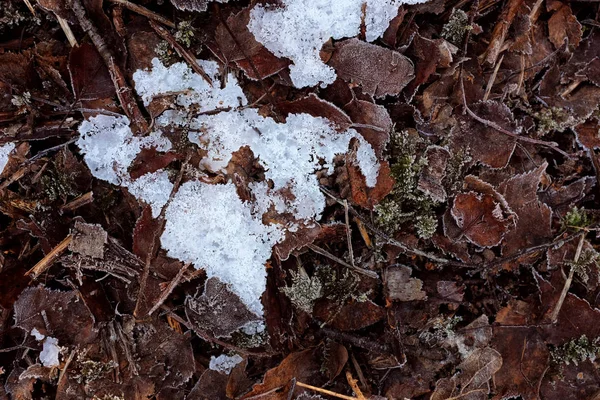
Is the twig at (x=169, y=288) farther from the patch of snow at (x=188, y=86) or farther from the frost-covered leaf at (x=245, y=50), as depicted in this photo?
the frost-covered leaf at (x=245, y=50)

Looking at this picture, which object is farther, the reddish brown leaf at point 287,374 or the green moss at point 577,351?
the green moss at point 577,351

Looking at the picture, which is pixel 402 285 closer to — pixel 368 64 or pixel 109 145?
pixel 368 64

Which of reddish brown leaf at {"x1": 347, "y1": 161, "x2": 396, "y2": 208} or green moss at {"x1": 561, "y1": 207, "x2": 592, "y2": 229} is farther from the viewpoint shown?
green moss at {"x1": 561, "y1": 207, "x2": 592, "y2": 229}

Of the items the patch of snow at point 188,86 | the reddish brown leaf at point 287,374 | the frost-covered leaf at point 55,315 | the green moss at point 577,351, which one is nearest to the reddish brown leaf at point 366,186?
the patch of snow at point 188,86

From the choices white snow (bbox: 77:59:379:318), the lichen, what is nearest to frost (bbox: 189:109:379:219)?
white snow (bbox: 77:59:379:318)

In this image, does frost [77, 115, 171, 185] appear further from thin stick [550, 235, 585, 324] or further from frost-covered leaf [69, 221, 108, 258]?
thin stick [550, 235, 585, 324]

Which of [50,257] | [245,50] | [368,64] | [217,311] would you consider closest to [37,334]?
[50,257]
